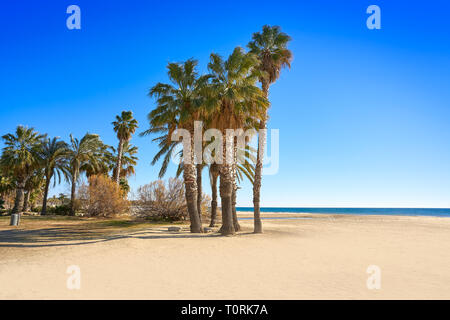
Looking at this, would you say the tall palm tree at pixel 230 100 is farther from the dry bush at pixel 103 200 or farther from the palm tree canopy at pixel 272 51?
the dry bush at pixel 103 200

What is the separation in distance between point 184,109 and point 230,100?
321 centimetres

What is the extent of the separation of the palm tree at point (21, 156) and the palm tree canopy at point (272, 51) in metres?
31.0

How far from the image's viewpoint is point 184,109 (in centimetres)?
1773

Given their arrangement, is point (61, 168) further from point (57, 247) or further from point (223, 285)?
point (223, 285)

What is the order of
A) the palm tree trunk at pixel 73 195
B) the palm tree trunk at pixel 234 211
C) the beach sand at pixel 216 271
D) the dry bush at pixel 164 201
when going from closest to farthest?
the beach sand at pixel 216 271
the palm tree trunk at pixel 234 211
the dry bush at pixel 164 201
the palm tree trunk at pixel 73 195

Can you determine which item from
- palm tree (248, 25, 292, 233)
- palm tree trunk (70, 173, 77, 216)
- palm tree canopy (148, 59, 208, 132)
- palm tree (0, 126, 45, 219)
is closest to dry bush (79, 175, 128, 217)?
palm tree trunk (70, 173, 77, 216)

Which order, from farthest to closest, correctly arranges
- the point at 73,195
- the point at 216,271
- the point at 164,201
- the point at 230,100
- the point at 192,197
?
the point at 73,195 < the point at 164,201 < the point at 192,197 < the point at 230,100 < the point at 216,271

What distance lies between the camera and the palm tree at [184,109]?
58.1ft

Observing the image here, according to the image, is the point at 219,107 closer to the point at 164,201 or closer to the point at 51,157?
the point at 164,201

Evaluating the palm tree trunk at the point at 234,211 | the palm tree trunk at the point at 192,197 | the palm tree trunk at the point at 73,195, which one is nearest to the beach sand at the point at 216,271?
the palm tree trunk at the point at 192,197

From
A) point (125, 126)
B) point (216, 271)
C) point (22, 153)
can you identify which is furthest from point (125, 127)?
point (216, 271)
